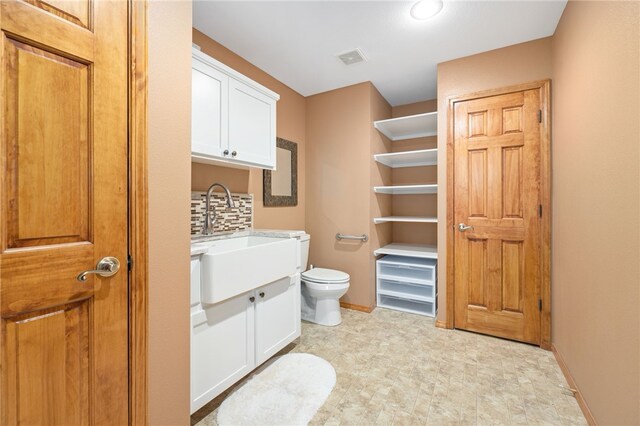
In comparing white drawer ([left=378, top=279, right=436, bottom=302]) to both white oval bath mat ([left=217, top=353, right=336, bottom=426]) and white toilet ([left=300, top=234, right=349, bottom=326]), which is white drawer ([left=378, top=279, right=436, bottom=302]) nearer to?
white toilet ([left=300, top=234, right=349, bottom=326])

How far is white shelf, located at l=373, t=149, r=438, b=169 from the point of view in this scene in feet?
9.99

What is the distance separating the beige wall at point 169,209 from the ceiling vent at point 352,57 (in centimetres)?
152

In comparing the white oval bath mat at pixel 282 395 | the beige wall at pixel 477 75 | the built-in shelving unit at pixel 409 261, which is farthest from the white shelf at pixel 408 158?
the white oval bath mat at pixel 282 395

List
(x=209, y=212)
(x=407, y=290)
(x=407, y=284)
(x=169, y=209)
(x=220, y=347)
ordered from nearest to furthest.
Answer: (x=169, y=209)
(x=220, y=347)
(x=209, y=212)
(x=407, y=290)
(x=407, y=284)

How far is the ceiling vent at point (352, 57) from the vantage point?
2486 mm

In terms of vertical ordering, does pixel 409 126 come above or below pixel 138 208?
above

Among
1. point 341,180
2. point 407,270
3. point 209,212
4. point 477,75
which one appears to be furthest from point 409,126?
point 209,212

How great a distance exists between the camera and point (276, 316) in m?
2.04

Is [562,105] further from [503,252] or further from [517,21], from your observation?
[503,252]

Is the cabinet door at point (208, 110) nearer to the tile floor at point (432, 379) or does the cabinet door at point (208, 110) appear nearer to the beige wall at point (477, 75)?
the tile floor at point (432, 379)

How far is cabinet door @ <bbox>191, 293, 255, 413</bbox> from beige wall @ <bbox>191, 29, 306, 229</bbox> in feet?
3.28

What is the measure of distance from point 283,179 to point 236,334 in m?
1.75

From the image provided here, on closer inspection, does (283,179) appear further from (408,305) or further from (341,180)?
(408,305)

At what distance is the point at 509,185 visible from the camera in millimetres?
2381
